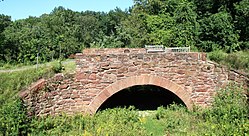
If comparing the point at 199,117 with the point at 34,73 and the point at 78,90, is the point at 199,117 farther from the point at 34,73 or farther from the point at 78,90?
the point at 34,73

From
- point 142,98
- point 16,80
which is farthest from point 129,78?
point 142,98

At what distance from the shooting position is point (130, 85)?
10.2 meters

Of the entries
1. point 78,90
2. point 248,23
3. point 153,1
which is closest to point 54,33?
point 153,1

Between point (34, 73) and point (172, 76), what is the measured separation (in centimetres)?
452

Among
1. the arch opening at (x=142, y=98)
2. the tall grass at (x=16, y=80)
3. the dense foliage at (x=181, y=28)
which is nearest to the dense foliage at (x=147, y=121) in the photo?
the tall grass at (x=16, y=80)

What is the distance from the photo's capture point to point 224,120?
916 cm

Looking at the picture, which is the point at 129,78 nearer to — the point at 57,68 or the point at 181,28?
the point at 57,68

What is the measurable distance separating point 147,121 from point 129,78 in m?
1.57

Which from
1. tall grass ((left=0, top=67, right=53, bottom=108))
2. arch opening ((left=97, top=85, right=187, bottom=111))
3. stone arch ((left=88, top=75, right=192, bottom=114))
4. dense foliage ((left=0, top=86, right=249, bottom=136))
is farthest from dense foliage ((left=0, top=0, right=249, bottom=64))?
dense foliage ((left=0, top=86, right=249, bottom=136))

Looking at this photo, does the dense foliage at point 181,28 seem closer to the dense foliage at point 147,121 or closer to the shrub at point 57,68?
the shrub at point 57,68

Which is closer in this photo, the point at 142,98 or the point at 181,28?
the point at 142,98

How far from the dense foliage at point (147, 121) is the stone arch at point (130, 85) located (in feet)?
1.28

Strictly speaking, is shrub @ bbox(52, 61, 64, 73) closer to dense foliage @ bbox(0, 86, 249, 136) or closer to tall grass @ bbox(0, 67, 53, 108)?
tall grass @ bbox(0, 67, 53, 108)

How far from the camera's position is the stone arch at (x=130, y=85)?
1014 cm
